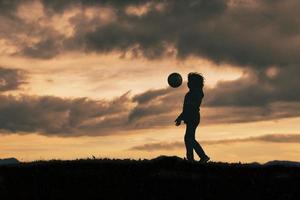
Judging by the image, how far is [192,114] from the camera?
37.5 meters

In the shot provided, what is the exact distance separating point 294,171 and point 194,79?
9883 millimetres

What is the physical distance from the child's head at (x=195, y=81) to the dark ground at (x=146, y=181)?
320 inches

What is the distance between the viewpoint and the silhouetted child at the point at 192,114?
37.3m

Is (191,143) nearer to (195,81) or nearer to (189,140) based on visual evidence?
(189,140)

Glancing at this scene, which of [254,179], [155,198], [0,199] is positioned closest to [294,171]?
[254,179]

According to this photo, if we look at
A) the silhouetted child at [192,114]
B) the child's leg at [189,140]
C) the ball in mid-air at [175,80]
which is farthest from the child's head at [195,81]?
the child's leg at [189,140]

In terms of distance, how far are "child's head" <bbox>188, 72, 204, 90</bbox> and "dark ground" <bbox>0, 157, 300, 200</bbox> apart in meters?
8.13

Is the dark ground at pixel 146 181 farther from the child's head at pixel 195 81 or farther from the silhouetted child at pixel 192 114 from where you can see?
the child's head at pixel 195 81

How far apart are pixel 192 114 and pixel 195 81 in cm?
185

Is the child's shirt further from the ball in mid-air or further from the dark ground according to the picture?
the dark ground

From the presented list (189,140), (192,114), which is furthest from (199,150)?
(192,114)

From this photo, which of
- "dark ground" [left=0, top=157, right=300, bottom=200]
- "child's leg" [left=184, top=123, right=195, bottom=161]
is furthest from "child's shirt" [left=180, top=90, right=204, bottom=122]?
"dark ground" [left=0, top=157, right=300, bottom=200]

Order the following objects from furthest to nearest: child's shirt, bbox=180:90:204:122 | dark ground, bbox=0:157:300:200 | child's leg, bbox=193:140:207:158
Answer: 1. child's shirt, bbox=180:90:204:122
2. child's leg, bbox=193:140:207:158
3. dark ground, bbox=0:157:300:200

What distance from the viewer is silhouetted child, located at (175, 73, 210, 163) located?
3731 centimetres
